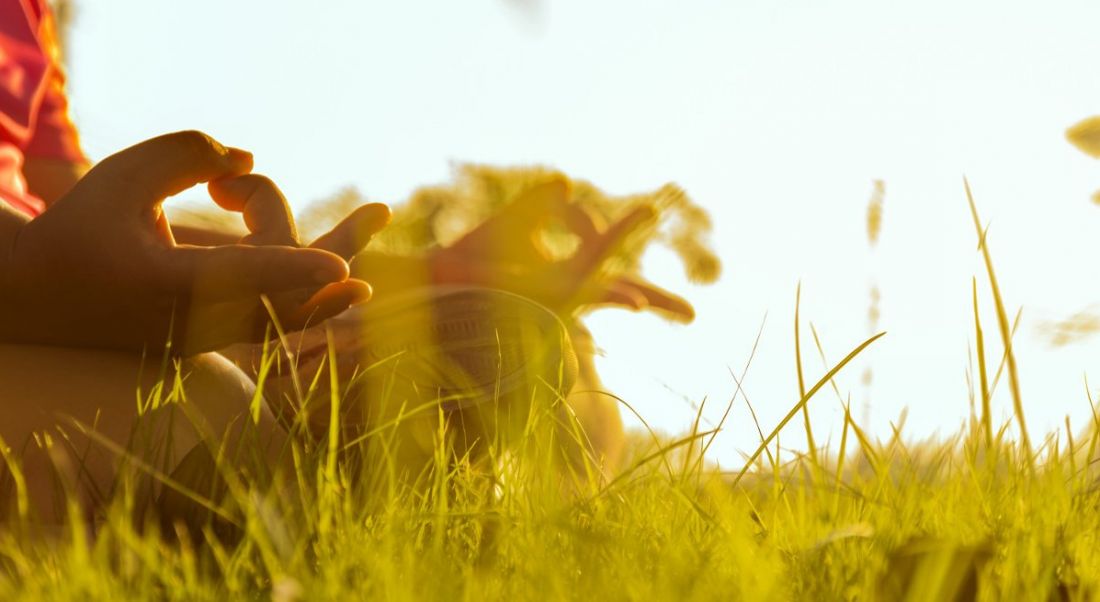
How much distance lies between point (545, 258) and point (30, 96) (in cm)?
91

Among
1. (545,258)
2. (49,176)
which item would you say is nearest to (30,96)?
(49,176)

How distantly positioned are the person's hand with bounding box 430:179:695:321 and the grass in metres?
0.72

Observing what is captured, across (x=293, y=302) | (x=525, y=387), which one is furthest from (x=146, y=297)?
(x=525, y=387)

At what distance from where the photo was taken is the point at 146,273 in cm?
96

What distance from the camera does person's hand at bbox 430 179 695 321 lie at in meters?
1.72

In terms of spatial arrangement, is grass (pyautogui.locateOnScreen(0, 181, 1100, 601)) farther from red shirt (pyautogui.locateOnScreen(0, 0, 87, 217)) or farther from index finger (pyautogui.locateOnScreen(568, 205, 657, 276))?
red shirt (pyautogui.locateOnScreen(0, 0, 87, 217))

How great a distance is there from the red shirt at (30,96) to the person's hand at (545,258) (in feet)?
2.17

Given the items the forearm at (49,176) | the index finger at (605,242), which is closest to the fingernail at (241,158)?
the index finger at (605,242)

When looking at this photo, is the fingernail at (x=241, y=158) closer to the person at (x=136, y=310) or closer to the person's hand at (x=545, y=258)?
the person at (x=136, y=310)

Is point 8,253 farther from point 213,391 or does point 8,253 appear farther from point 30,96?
point 30,96

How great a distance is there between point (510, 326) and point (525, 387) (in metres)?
0.09

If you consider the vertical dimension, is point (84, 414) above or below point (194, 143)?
below

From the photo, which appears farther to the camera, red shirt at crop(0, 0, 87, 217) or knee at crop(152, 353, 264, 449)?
red shirt at crop(0, 0, 87, 217)

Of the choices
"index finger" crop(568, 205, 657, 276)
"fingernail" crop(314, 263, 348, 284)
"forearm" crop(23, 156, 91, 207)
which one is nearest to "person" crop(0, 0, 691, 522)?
"fingernail" crop(314, 263, 348, 284)
